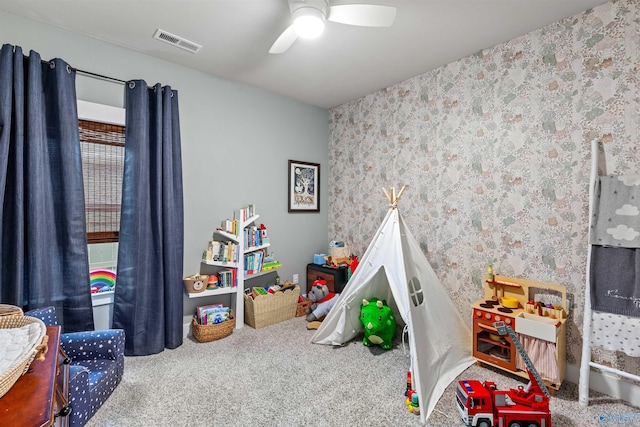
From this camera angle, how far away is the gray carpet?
1869mm

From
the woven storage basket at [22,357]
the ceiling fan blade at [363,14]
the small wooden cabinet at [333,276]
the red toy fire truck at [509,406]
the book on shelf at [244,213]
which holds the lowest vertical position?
the red toy fire truck at [509,406]

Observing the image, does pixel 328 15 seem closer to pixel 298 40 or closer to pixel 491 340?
pixel 298 40

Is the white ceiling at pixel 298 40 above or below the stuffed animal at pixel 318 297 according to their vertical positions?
above

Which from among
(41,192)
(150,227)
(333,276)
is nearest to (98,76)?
(41,192)

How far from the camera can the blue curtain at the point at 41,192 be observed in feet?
6.93

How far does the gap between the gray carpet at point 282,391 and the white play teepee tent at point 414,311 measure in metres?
0.12

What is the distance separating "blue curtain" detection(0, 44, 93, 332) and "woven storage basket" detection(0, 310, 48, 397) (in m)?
1.18

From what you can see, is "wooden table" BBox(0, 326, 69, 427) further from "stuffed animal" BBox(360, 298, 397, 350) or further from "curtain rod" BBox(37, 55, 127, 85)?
"curtain rod" BBox(37, 55, 127, 85)

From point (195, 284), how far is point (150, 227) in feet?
2.23

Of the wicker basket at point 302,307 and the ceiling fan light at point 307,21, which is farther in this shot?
the wicker basket at point 302,307

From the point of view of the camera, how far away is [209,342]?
291 centimetres

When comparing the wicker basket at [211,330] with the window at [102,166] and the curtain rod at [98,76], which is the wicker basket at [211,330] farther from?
the curtain rod at [98,76]

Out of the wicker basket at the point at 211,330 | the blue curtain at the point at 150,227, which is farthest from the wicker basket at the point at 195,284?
the wicker basket at the point at 211,330

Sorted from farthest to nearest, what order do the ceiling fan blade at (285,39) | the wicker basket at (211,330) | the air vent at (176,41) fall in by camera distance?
the wicker basket at (211,330) → the air vent at (176,41) → the ceiling fan blade at (285,39)
